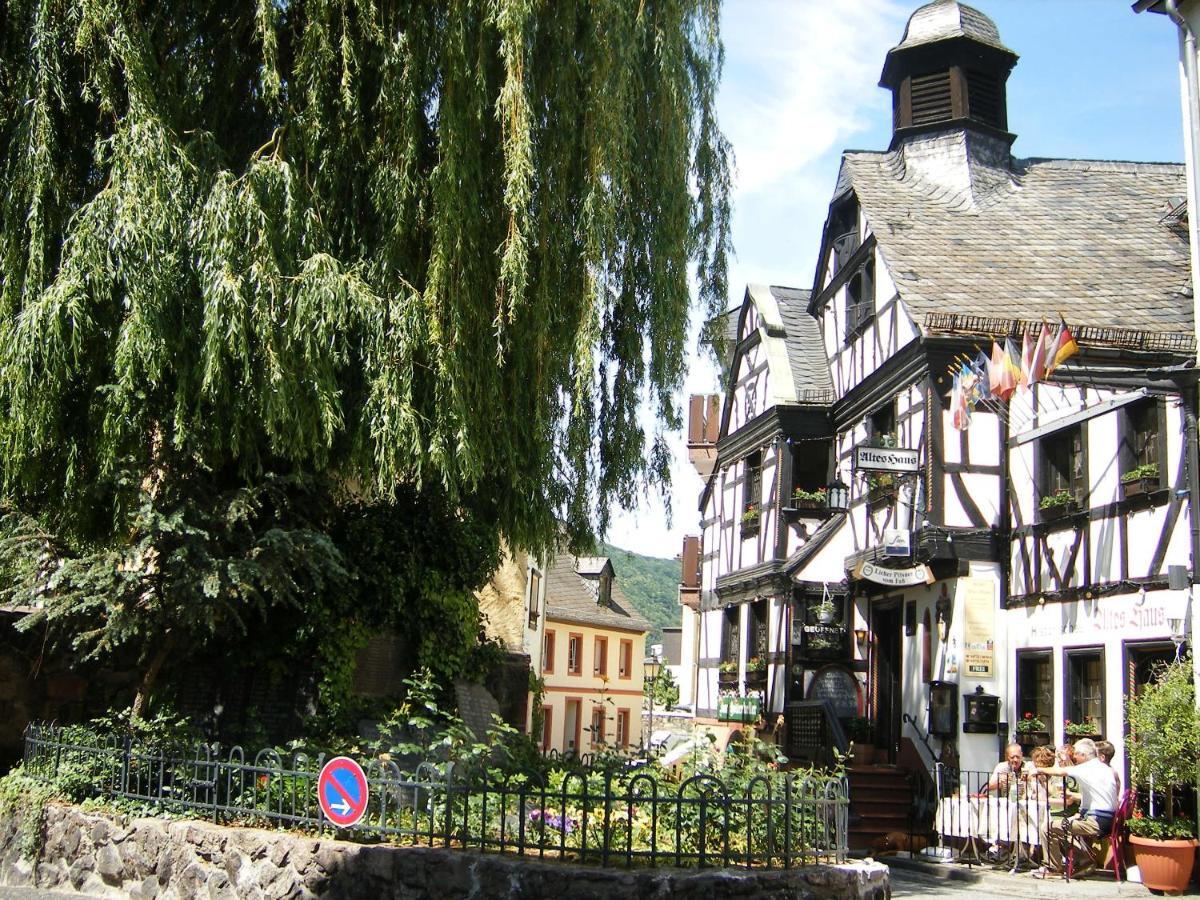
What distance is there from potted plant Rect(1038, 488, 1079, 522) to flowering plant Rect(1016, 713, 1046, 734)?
2408 mm

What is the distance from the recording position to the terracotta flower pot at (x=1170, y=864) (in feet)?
37.3

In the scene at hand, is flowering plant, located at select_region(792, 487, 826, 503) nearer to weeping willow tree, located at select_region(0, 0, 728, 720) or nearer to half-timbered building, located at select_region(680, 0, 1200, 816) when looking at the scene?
half-timbered building, located at select_region(680, 0, 1200, 816)

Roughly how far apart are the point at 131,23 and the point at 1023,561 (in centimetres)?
1185

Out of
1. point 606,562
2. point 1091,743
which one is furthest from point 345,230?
point 606,562

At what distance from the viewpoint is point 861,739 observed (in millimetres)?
18922

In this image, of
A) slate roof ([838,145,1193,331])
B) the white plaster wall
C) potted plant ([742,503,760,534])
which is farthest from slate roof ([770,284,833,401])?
the white plaster wall

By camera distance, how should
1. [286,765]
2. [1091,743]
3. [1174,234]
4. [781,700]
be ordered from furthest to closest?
[781,700] < [1174,234] < [1091,743] < [286,765]

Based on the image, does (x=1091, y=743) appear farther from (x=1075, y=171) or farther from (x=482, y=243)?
(x=1075, y=171)

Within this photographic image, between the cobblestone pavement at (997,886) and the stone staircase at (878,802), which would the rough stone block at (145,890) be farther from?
the stone staircase at (878,802)

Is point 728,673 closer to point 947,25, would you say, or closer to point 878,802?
point 878,802

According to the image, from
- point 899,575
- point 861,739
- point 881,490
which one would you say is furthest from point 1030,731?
point 881,490

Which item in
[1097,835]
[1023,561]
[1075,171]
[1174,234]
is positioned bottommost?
[1097,835]

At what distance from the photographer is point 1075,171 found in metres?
22.6

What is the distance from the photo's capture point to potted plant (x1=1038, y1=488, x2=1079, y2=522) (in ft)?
49.4
